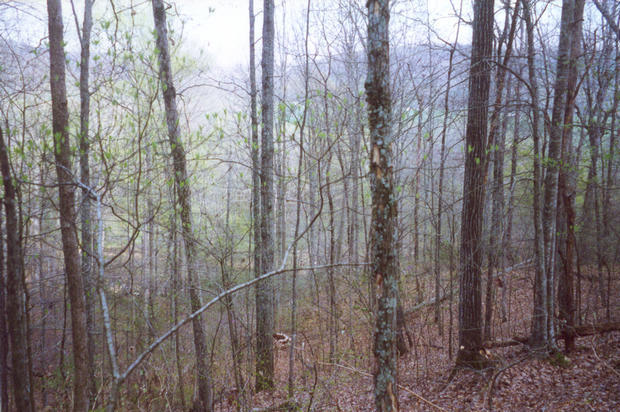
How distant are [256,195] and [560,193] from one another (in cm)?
572

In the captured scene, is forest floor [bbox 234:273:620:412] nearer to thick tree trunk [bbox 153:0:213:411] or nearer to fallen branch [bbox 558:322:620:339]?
fallen branch [bbox 558:322:620:339]

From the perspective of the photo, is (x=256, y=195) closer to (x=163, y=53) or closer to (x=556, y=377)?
(x=163, y=53)

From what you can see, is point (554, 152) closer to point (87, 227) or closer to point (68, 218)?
point (68, 218)

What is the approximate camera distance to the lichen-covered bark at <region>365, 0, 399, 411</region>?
299cm

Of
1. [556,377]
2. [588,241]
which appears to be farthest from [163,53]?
[588,241]

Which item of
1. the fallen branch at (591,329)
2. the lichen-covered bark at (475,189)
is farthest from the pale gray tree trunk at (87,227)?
the fallen branch at (591,329)

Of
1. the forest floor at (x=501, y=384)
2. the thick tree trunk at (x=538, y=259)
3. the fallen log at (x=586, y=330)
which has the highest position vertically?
the thick tree trunk at (x=538, y=259)

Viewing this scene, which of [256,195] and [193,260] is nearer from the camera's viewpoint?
[193,260]

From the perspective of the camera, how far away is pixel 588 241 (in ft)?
31.9

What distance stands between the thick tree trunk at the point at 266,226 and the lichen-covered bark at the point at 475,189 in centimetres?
362

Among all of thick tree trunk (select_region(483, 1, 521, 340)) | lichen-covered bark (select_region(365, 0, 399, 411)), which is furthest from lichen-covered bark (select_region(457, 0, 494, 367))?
lichen-covered bark (select_region(365, 0, 399, 411))

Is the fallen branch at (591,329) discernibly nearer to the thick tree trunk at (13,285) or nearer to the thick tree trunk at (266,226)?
the thick tree trunk at (266,226)

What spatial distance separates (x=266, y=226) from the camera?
7.29 meters

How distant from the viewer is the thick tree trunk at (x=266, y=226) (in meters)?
7.23
